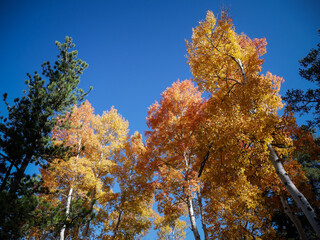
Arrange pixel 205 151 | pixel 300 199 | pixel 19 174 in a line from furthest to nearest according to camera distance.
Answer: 1. pixel 205 151
2. pixel 19 174
3. pixel 300 199

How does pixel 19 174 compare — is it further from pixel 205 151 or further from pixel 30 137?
pixel 205 151

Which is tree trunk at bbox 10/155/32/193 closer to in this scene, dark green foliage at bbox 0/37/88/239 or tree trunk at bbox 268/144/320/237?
dark green foliage at bbox 0/37/88/239

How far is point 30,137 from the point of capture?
632 cm

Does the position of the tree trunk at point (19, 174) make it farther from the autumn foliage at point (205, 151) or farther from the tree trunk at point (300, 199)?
the tree trunk at point (300, 199)

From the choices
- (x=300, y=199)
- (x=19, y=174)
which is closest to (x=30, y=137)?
(x=19, y=174)

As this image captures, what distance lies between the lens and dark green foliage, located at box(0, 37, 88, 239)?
467 cm

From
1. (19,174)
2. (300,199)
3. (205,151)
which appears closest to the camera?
(300,199)

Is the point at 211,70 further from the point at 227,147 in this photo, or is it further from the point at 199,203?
the point at 199,203

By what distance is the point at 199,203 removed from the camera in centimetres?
850

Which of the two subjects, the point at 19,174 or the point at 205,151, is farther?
the point at 205,151

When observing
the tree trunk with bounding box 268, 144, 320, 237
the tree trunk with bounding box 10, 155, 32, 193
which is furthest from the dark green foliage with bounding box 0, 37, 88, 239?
the tree trunk with bounding box 268, 144, 320, 237

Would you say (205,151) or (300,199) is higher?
(205,151)

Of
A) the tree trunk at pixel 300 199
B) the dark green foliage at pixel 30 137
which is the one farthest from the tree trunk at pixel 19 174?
the tree trunk at pixel 300 199

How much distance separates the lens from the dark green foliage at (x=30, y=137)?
467cm
